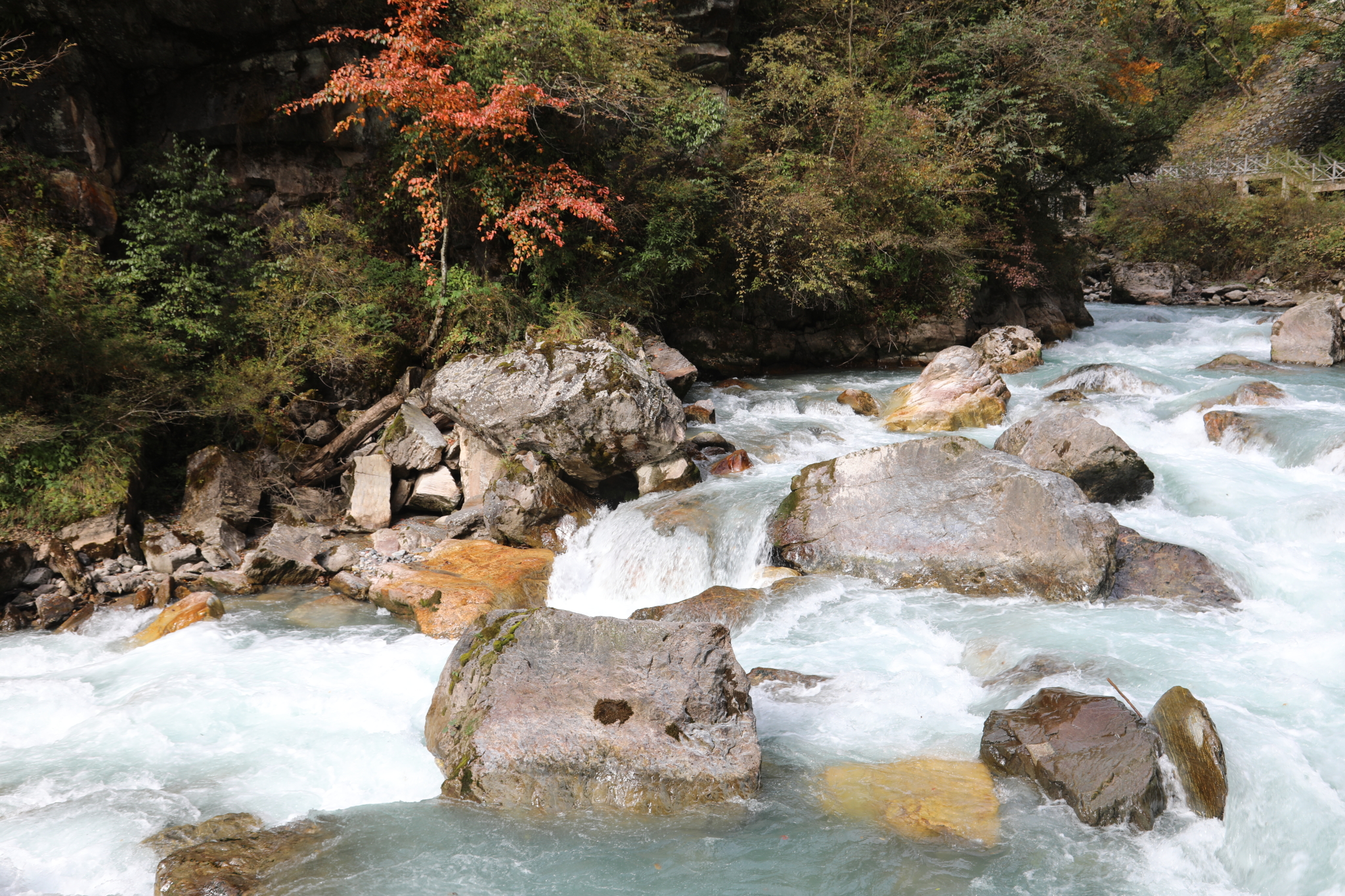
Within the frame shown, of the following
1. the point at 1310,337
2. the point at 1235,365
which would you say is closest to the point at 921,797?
the point at 1235,365

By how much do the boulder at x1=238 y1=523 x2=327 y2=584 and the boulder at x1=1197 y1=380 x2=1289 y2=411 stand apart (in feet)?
43.2

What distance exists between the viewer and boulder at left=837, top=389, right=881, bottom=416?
13.8 metres

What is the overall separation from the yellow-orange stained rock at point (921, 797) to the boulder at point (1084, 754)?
274 mm

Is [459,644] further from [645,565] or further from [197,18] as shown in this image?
[197,18]

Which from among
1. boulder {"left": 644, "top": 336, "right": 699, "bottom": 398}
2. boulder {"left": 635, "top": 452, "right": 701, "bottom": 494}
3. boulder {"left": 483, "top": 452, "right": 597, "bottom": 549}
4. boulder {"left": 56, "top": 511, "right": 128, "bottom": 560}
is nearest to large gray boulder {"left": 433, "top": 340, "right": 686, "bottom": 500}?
boulder {"left": 635, "top": 452, "right": 701, "bottom": 494}

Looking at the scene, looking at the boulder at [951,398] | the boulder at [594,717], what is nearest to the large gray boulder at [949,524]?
the boulder at [594,717]

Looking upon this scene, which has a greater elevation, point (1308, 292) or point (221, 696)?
point (1308, 292)

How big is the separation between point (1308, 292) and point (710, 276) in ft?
62.5

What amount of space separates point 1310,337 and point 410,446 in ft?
55.7

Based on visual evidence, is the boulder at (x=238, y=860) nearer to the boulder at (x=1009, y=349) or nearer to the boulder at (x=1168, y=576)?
the boulder at (x=1168, y=576)

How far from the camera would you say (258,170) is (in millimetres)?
13156

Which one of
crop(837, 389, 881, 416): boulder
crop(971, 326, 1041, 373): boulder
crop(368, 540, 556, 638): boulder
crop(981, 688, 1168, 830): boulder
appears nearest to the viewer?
crop(981, 688, 1168, 830): boulder

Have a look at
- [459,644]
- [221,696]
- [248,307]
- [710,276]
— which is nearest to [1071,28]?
[710,276]

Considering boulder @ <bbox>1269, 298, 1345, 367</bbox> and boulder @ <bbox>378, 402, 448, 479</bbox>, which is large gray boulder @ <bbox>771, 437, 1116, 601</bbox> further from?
boulder @ <bbox>1269, 298, 1345, 367</bbox>
